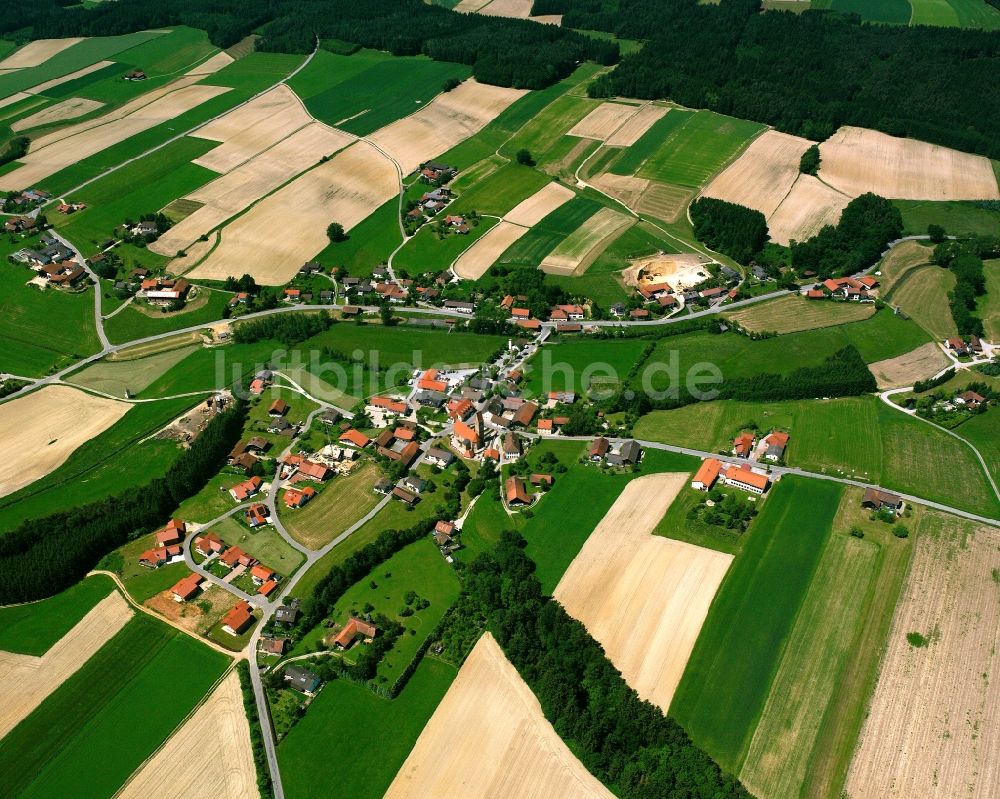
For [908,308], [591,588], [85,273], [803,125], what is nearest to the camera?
[591,588]

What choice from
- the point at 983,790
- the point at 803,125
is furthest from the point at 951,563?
the point at 803,125

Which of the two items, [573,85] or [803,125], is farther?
[573,85]

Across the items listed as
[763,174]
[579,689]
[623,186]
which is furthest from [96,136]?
[579,689]

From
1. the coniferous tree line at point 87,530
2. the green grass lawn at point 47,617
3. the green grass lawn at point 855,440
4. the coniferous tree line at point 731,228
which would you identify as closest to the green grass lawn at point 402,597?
the green grass lawn at point 47,617

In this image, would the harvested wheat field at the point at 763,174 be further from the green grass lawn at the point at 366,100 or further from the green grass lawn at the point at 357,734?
the green grass lawn at the point at 357,734

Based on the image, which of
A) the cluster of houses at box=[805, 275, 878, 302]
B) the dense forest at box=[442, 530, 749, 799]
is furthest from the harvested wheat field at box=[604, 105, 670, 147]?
the dense forest at box=[442, 530, 749, 799]

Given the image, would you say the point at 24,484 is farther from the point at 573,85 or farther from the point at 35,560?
the point at 573,85

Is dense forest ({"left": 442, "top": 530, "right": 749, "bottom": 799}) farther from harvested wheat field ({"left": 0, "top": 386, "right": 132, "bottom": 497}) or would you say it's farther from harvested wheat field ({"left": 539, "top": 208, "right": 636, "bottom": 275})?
harvested wheat field ({"left": 539, "top": 208, "right": 636, "bottom": 275})
